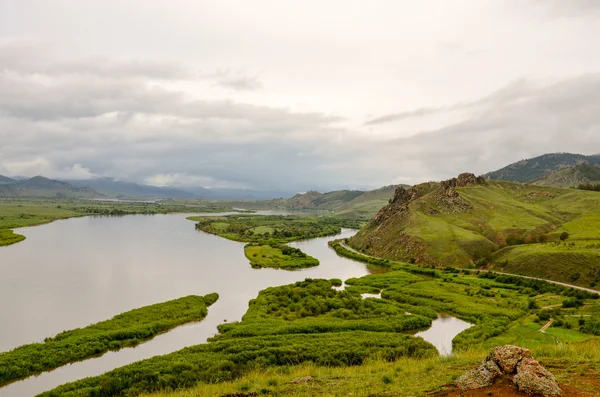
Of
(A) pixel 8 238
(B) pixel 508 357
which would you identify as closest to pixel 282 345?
(B) pixel 508 357

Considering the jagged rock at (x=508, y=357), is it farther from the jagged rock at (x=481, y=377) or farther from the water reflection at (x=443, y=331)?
the water reflection at (x=443, y=331)

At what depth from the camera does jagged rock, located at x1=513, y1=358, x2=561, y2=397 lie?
14484 mm

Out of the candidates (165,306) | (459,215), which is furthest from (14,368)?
(459,215)

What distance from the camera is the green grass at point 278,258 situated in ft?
369

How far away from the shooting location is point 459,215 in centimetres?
15512

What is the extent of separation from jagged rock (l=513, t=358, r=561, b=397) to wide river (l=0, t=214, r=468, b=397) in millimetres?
33080

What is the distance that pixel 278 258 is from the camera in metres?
122

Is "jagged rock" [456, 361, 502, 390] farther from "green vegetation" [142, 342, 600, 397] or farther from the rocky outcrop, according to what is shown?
"green vegetation" [142, 342, 600, 397]

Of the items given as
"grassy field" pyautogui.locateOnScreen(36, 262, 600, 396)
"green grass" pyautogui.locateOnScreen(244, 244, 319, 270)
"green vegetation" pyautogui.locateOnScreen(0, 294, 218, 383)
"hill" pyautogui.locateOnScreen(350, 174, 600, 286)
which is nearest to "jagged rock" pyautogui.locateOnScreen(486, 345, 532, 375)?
"grassy field" pyautogui.locateOnScreen(36, 262, 600, 396)

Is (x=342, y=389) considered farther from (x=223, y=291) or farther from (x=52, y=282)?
(x=52, y=282)

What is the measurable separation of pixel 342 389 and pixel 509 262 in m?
102

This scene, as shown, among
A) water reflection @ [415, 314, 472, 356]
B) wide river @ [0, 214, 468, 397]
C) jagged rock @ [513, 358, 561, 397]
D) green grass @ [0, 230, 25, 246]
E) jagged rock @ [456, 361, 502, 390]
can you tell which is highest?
jagged rock @ [513, 358, 561, 397]

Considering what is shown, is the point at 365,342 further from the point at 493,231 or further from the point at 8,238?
the point at 8,238

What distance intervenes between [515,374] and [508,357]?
0.79 m
